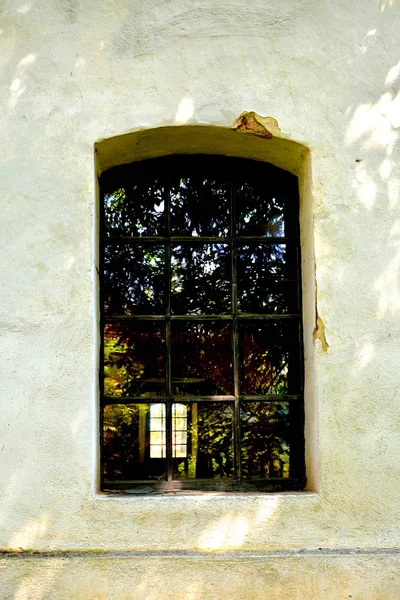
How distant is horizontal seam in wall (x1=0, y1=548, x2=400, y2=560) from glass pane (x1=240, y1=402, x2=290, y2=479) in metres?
0.40

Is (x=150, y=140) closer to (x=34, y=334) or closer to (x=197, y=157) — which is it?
(x=197, y=157)

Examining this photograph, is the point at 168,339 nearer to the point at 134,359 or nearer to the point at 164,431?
the point at 134,359

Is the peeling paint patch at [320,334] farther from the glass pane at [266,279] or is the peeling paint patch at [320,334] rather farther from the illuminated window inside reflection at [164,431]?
the illuminated window inside reflection at [164,431]

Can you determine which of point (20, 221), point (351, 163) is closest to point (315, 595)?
point (351, 163)

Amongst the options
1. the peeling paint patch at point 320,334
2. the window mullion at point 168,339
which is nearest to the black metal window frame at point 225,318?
the window mullion at point 168,339

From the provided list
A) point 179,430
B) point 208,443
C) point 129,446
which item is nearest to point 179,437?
point 179,430

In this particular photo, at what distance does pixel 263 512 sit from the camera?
2750mm

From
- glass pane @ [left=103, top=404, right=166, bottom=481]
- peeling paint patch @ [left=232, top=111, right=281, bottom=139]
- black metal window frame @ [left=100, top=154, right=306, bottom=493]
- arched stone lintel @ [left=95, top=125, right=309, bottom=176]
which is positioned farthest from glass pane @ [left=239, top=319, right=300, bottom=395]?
peeling paint patch @ [left=232, top=111, right=281, bottom=139]

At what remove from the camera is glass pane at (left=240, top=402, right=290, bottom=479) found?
3.02 m

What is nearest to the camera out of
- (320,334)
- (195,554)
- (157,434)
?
(195,554)

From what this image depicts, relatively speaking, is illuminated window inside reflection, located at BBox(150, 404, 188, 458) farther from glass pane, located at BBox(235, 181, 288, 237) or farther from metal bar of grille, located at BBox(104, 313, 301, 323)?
glass pane, located at BBox(235, 181, 288, 237)

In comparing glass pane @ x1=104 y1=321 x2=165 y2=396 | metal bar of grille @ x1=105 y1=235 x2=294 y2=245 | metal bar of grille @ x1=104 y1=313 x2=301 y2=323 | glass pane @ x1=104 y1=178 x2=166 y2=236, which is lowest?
glass pane @ x1=104 y1=321 x2=165 y2=396

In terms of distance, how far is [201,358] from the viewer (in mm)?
3072

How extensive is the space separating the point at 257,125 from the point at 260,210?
18.3 inches
